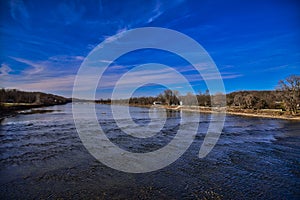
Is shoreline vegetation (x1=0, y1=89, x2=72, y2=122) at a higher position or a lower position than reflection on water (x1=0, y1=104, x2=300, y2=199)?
higher

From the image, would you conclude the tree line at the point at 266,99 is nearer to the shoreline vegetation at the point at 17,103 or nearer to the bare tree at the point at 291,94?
the bare tree at the point at 291,94

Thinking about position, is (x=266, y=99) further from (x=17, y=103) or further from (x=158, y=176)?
(x=17, y=103)

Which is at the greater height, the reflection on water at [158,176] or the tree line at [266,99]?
the tree line at [266,99]

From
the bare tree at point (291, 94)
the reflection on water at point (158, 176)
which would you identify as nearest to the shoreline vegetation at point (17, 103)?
the reflection on water at point (158, 176)

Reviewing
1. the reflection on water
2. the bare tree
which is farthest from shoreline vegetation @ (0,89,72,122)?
the bare tree

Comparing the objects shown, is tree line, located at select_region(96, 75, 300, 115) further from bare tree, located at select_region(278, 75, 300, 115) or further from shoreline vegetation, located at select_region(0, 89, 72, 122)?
shoreline vegetation, located at select_region(0, 89, 72, 122)

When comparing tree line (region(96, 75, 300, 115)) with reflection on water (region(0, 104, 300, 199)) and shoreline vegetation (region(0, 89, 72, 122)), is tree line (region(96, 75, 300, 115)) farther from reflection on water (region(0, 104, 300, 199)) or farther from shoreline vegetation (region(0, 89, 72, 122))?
shoreline vegetation (region(0, 89, 72, 122))

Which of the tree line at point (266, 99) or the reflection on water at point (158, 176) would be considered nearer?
the reflection on water at point (158, 176)

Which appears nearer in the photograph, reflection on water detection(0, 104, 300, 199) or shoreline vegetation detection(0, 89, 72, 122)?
reflection on water detection(0, 104, 300, 199)

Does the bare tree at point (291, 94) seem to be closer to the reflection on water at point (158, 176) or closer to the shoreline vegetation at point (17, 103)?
the reflection on water at point (158, 176)

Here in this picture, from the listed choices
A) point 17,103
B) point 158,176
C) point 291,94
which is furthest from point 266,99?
point 17,103

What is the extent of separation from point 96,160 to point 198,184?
436 cm

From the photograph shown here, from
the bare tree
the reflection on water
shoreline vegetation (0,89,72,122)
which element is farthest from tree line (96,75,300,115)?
shoreline vegetation (0,89,72,122)

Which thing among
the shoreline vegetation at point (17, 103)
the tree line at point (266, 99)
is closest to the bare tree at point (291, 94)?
the tree line at point (266, 99)
